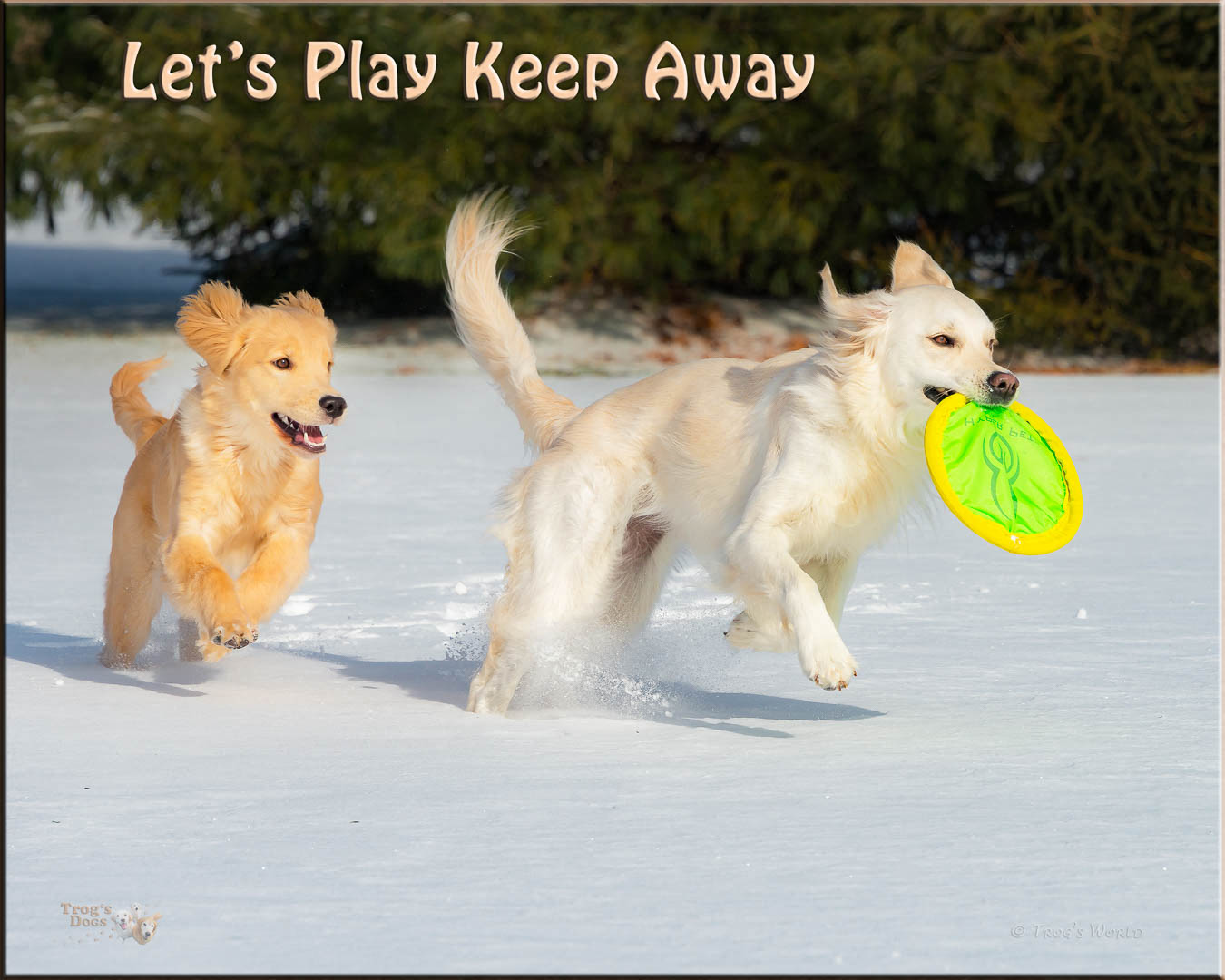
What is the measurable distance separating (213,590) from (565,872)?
1.95m

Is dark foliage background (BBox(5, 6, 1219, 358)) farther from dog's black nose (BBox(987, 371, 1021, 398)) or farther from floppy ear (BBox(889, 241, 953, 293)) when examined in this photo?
dog's black nose (BBox(987, 371, 1021, 398))

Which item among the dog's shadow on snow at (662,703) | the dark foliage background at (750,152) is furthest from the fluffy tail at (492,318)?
the dark foliage background at (750,152)

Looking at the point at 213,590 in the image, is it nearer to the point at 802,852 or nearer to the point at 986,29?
the point at 802,852

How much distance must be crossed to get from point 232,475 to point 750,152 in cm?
1117

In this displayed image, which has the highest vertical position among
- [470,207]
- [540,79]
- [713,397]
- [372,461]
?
[540,79]

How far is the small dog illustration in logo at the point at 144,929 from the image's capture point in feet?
9.15

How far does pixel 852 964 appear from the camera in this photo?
2.64m

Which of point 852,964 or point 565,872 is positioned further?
point 565,872

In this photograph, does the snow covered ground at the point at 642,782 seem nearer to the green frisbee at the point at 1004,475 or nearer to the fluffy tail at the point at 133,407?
the green frisbee at the point at 1004,475

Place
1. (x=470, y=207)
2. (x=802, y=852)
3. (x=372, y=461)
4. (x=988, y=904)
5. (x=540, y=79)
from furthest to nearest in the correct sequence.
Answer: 1. (x=540, y=79)
2. (x=372, y=461)
3. (x=470, y=207)
4. (x=802, y=852)
5. (x=988, y=904)

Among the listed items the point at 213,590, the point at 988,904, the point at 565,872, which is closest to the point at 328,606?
the point at 213,590

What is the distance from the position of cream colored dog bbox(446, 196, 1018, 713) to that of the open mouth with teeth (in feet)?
2.00

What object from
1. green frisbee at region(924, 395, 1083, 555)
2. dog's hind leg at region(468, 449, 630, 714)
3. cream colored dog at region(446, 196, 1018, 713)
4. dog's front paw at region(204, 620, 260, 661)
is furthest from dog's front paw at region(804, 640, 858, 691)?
dog's front paw at region(204, 620, 260, 661)

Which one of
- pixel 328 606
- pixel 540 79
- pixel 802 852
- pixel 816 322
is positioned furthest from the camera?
pixel 816 322
